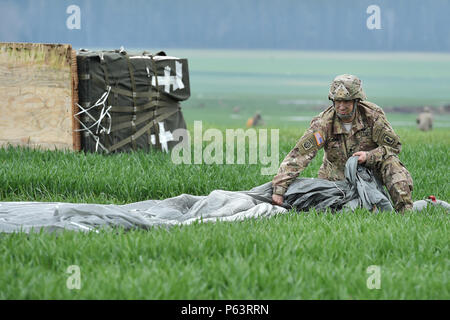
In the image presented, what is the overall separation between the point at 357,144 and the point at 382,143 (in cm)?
26

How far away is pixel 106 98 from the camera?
11602 mm

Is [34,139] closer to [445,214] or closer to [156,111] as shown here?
[156,111]

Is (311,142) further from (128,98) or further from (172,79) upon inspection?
(172,79)

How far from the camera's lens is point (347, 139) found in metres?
7.94

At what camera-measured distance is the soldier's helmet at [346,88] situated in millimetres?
7547

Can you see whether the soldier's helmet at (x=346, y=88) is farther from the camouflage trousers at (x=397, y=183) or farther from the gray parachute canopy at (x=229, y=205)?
the camouflage trousers at (x=397, y=183)

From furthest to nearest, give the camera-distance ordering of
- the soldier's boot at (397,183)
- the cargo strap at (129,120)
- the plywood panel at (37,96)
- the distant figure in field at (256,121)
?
1. the distant figure in field at (256,121)
2. the cargo strap at (129,120)
3. the plywood panel at (37,96)
4. the soldier's boot at (397,183)

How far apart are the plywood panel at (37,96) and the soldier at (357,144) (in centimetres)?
465

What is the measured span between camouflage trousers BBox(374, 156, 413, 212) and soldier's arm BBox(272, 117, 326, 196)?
0.72 m
